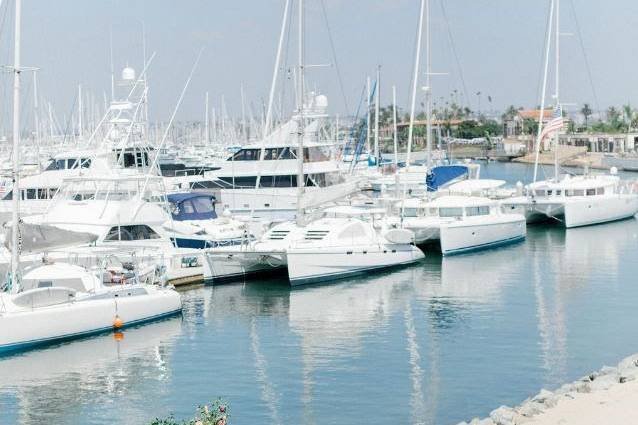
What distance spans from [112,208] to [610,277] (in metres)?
16.4

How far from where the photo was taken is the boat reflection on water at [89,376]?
21.0m

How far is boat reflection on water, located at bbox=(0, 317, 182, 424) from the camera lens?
68.8 feet

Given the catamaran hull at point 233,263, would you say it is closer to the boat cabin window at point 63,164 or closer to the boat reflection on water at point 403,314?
the boat reflection on water at point 403,314

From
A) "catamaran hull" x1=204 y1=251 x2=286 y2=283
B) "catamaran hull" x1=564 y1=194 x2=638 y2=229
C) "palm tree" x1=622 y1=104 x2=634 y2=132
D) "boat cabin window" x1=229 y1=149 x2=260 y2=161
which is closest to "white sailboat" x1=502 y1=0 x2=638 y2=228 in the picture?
"catamaran hull" x1=564 y1=194 x2=638 y2=229

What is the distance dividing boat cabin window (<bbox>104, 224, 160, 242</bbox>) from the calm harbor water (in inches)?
86.8

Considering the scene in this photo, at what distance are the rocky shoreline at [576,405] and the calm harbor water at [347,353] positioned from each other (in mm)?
1822

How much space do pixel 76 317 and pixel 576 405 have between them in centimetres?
1281

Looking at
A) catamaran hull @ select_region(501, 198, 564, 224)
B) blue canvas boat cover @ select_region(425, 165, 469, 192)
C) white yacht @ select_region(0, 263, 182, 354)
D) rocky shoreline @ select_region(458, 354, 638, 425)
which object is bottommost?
rocky shoreline @ select_region(458, 354, 638, 425)

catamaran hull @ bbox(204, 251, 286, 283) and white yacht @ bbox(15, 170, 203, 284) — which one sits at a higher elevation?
white yacht @ bbox(15, 170, 203, 284)

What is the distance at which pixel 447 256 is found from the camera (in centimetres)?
4153

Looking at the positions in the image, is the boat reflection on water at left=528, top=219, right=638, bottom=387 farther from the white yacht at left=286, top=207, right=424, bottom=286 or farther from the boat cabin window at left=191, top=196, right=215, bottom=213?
the boat cabin window at left=191, top=196, right=215, bottom=213

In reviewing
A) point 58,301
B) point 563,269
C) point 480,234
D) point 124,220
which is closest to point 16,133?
point 58,301

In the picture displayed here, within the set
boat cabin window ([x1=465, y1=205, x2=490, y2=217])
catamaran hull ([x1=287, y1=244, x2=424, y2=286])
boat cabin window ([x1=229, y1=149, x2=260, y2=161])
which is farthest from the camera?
boat cabin window ([x1=229, y1=149, x2=260, y2=161])

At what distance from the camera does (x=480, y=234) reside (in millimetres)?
42969
